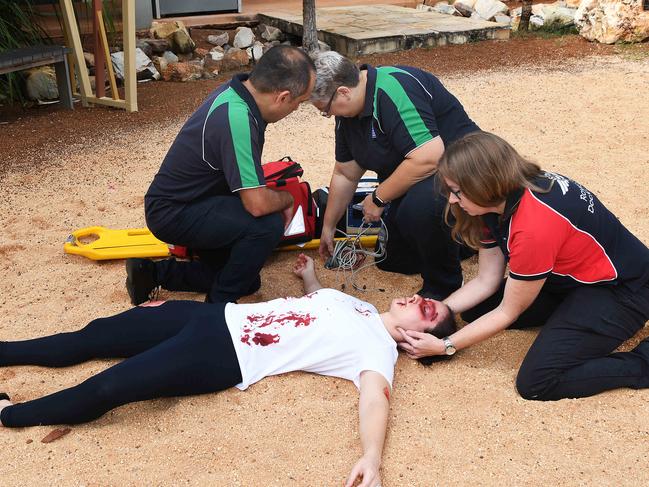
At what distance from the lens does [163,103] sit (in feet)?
23.7

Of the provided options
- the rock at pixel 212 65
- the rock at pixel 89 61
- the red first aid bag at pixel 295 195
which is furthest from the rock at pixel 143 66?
the red first aid bag at pixel 295 195

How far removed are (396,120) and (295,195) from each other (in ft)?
2.71

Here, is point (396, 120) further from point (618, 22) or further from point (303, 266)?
point (618, 22)

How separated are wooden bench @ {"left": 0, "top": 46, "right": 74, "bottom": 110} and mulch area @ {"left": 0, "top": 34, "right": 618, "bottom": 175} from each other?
0.61ft

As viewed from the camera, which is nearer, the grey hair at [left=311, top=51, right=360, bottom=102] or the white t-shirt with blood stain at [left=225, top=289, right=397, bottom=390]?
the white t-shirt with blood stain at [left=225, top=289, right=397, bottom=390]

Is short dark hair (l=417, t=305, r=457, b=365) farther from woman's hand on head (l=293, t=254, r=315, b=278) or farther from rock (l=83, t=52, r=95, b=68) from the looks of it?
Answer: rock (l=83, t=52, r=95, b=68)

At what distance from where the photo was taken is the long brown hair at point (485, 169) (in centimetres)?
266

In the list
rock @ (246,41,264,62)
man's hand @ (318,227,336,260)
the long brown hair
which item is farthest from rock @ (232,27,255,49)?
the long brown hair

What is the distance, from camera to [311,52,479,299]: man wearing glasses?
344 cm

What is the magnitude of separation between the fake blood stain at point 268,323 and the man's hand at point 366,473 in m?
0.64

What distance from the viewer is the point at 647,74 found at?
25.1 ft

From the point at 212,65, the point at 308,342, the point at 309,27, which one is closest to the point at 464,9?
the point at 309,27

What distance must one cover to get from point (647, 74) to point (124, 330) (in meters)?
6.59

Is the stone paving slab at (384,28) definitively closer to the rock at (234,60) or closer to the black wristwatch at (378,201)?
the rock at (234,60)
